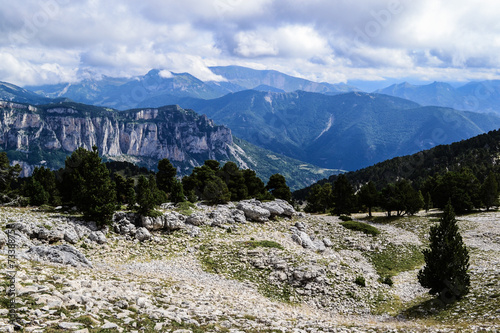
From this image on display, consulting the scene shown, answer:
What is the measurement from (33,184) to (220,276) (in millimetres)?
59023

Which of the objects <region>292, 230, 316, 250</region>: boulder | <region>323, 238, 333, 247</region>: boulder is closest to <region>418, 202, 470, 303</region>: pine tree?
<region>292, 230, 316, 250</region>: boulder

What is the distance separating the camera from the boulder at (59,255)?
25578 millimetres

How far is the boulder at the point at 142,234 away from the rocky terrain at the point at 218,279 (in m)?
0.16

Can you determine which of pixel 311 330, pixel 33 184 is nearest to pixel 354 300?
pixel 311 330

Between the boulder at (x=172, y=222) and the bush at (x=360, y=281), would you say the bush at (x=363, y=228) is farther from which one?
the boulder at (x=172, y=222)

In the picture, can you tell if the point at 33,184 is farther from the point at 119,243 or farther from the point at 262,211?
the point at 262,211

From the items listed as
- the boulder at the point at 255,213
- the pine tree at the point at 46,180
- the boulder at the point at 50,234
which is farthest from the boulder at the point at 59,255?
the pine tree at the point at 46,180

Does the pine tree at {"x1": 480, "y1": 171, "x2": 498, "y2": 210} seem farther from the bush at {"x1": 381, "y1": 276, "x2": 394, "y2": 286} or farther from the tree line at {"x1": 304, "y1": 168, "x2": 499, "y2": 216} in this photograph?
the bush at {"x1": 381, "y1": 276, "x2": 394, "y2": 286}

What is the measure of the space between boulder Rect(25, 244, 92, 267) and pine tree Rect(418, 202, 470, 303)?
3064 cm

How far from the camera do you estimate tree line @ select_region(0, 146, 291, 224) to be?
37531 mm

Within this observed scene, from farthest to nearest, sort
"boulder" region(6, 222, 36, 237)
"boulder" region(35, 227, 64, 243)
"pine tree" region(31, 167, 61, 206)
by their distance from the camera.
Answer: "pine tree" region(31, 167, 61, 206) → "boulder" region(35, 227, 64, 243) → "boulder" region(6, 222, 36, 237)

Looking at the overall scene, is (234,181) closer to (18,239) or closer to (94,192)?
(94,192)

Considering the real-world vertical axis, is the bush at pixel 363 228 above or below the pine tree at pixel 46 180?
below

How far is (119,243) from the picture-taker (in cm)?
3538
